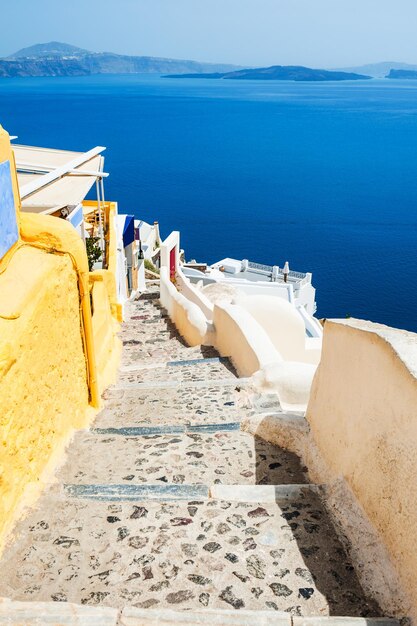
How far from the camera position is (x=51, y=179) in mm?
8359

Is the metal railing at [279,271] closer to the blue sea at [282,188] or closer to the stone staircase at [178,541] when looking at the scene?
the blue sea at [282,188]

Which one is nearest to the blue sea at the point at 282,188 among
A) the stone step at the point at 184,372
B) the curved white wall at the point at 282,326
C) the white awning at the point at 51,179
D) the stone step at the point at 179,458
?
the curved white wall at the point at 282,326

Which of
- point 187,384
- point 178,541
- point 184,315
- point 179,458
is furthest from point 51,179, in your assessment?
point 178,541

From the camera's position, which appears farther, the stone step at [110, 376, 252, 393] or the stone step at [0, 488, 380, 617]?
the stone step at [110, 376, 252, 393]

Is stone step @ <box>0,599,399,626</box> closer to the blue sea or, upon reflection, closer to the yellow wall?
the yellow wall

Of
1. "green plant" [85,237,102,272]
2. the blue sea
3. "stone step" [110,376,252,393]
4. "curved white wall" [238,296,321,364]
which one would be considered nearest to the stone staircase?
"stone step" [110,376,252,393]

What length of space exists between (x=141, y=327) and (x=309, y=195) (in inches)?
2989

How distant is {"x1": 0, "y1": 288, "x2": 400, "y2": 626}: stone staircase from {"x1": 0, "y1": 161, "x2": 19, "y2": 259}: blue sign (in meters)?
1.93

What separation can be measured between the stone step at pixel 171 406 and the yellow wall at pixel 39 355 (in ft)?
1.27

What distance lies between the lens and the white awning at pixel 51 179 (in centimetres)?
924

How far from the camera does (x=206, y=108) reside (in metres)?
196

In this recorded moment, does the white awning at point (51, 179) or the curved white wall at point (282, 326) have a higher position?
the white awning at point (51, 179)

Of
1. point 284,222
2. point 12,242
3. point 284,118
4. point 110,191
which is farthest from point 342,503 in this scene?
point 284,118

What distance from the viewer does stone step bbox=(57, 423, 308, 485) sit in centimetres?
459
